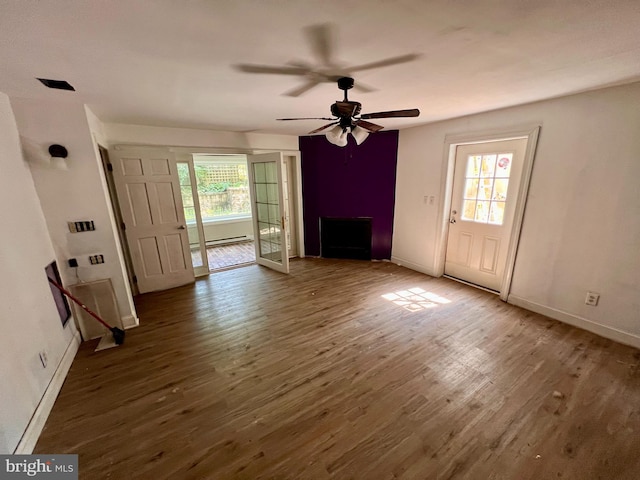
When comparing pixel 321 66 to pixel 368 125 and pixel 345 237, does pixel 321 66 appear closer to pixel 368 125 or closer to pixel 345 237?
pixel 368 125

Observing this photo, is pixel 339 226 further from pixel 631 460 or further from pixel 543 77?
pixel 631 460

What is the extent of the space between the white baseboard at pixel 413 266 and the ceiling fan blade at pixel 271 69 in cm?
350

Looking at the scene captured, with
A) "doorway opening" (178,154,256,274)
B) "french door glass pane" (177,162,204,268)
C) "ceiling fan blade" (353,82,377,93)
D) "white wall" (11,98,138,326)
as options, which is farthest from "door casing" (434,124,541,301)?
"white wall" (11,98,138,326)

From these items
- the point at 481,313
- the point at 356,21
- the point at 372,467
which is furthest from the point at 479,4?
the point at 481,313

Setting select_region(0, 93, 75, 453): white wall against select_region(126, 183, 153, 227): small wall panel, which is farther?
select_region(126, 183, 153, 227): small wall panel

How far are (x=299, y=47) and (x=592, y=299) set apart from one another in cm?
359

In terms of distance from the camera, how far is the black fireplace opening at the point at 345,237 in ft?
16.0

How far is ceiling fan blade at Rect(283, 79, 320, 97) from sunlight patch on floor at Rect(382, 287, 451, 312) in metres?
2.65

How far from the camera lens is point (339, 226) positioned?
4977 millimetres

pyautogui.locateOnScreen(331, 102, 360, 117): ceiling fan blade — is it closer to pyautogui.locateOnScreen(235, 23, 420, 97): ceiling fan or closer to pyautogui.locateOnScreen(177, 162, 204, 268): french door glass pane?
pyautogui.locateOnScreen(235, 23, 420, 97): ceiling fan

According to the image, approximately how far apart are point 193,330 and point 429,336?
256 cm

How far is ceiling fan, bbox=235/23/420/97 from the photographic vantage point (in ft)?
4.57

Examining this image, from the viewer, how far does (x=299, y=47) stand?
4.81ft

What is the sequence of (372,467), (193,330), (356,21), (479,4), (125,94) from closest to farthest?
1. (479,4)
2. (356,21)
3. (372,467)
4. (125,94)
5. (193,330)
